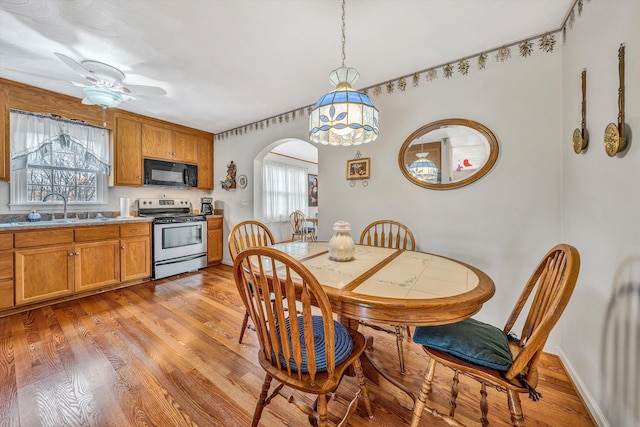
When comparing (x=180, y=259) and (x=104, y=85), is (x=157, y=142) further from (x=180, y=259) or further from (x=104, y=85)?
(x=180, y=259)

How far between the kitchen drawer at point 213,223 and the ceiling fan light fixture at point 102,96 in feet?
6.75

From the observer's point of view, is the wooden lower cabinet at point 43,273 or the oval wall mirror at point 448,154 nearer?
the oval wall mirror at point 448,154

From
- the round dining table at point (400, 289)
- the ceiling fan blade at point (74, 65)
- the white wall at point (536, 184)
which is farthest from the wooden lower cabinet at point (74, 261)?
the round dining table at point (400, 289)

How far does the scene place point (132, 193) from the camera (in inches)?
143

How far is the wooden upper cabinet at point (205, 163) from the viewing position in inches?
166

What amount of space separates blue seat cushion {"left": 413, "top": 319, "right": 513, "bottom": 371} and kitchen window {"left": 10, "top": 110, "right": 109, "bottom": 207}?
413cm

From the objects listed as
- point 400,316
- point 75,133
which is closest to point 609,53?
point 400,316

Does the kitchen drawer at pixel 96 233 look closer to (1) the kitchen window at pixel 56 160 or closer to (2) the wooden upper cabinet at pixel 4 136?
(1) the kitchen window at pixel 56 160

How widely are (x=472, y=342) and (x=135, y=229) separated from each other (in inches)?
147

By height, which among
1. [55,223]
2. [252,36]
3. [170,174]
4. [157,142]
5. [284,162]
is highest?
[252,36]

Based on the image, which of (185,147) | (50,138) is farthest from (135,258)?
(185,147)

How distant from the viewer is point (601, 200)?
129 centimetres

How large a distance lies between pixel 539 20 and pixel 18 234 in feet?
15.3

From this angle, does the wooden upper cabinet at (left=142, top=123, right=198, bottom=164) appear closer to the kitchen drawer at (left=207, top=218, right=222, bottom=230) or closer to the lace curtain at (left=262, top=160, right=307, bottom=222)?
the kitchen drawer at (left=207, top=218, right=222, bottom=230)
